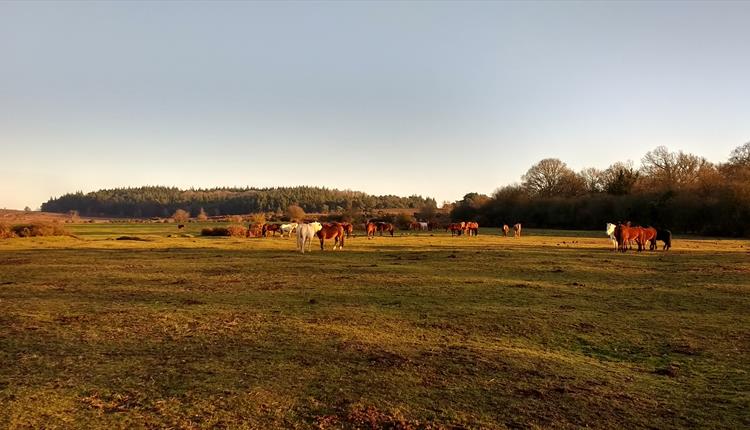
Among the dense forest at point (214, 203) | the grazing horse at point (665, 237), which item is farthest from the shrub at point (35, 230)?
the dense forest at point (214, 203)

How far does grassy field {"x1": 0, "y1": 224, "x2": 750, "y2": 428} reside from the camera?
18.2ft

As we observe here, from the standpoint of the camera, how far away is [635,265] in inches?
866

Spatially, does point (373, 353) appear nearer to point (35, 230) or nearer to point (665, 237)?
point (665, 237)

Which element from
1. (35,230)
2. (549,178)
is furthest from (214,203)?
(35,230)

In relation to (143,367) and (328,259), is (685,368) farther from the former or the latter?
(328,259)

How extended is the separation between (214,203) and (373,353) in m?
182

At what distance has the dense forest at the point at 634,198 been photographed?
57.0 metres

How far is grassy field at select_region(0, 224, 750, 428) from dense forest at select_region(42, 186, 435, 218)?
145 m

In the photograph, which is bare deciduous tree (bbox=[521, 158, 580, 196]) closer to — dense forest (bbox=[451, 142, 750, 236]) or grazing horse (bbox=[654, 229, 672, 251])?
dense forest (bbox=[451, 142, 750, 236])

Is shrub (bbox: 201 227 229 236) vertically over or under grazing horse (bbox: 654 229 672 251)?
under

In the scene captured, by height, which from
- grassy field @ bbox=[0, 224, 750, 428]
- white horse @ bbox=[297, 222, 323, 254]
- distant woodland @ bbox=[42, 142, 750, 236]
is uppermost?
distant woodland @ bbox=[42, 142, 750, 236]

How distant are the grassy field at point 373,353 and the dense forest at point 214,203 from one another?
145393 millimetres

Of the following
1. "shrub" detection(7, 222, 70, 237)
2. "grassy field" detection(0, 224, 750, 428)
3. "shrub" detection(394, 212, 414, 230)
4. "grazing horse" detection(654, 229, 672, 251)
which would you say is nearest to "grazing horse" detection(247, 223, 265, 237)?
"shrub" detection(7, 222, 70, 237)

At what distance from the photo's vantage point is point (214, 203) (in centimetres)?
17938
